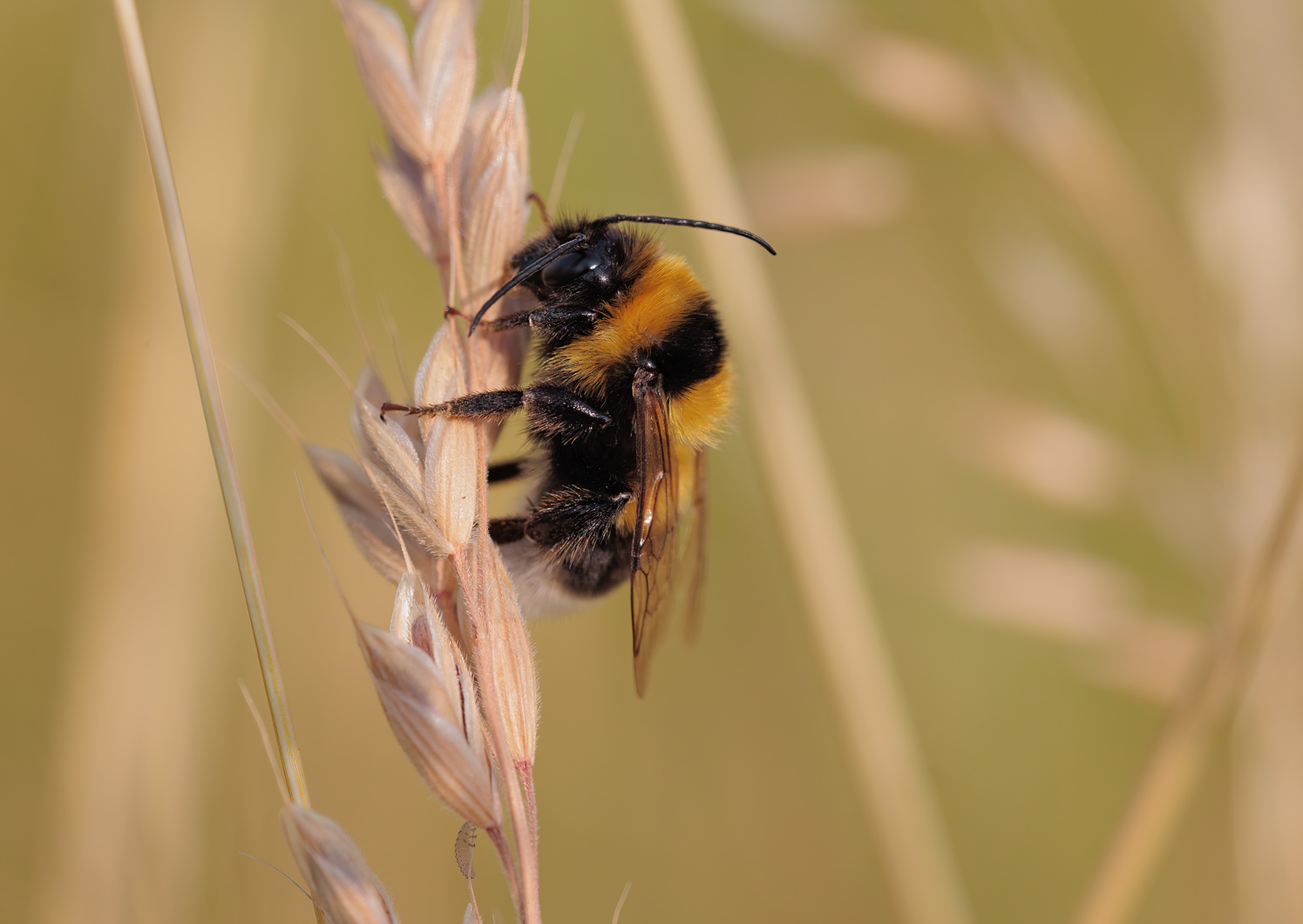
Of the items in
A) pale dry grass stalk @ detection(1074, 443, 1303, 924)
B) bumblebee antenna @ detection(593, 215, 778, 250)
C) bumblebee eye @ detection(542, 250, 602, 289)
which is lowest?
pale dry grass stalk @ detection(1074, 443, 1303, 924)

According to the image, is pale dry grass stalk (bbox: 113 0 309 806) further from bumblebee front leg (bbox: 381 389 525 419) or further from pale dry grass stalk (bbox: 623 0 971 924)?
pale dry grass stalk (bbox: 623 0 971 924)

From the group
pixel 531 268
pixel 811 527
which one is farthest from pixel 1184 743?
pixel 531 268

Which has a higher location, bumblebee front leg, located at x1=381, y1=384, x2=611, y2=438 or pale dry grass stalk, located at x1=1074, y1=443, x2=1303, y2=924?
bumblebee front leg, located at x1=381, y1=384, x2=611, y2=438

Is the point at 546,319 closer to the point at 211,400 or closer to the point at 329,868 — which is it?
the point at 211,400

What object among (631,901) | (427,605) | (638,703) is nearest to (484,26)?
(638,703)

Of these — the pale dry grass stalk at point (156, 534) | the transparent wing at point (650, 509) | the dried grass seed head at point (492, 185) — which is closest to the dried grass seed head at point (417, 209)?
the dried grass seed head at point (492, 185)

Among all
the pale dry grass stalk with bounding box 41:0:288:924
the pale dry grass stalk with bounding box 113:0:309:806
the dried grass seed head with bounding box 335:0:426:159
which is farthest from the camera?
the pale dry grass stalk with bounding box 41:0:288:924

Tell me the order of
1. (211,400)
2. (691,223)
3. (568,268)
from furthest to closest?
(568,268), (691,223), (211,400)

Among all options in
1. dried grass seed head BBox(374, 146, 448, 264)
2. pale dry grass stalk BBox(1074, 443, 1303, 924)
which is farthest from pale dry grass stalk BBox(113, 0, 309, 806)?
pale dry grass stalk BBox(1074, 443, 1303, 924)
